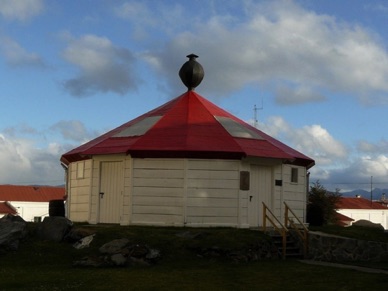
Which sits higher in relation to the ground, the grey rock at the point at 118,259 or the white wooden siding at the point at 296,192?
the white wooden siding at the point at 296,192

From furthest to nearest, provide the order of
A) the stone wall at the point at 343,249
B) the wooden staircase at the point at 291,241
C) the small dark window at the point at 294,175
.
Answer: the small dark window at the point at 294,175, the stone wall at the point at 343,249, the wooden staircase at the point at 291,241

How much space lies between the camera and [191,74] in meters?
26.1

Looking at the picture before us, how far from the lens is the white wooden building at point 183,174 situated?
21.0 meters

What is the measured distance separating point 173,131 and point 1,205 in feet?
188

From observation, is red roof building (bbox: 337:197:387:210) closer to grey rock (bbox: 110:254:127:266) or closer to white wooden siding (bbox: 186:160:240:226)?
white wooden siding (bbox: 186:160:240:226)

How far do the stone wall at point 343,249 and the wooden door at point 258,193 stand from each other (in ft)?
10.3

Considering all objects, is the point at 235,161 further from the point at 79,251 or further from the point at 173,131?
the point at 79,251

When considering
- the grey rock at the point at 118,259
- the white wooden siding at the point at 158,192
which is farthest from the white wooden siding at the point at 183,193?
the grey rock at the point at 118,259

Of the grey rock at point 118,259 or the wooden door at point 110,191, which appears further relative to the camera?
the wooden door at point 110,191

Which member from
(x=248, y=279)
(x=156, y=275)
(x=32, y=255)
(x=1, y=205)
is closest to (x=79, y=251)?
(x=32, y=255)

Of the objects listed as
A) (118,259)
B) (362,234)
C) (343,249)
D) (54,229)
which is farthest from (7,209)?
(118,259)

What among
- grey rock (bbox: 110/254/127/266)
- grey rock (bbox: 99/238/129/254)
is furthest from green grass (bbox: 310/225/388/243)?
→ grey rock (bbox: 110/254/127/266)

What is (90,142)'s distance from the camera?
2505 cm

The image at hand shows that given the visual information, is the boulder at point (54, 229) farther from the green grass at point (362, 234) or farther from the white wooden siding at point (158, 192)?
the green grass at point (362, 234)
